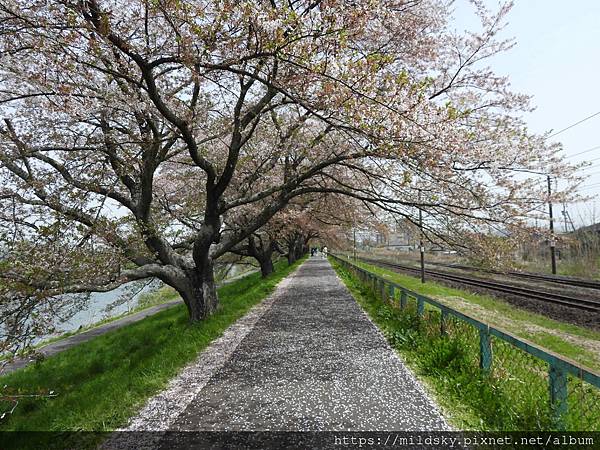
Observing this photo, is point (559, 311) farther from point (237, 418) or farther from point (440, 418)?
point (237, 418)

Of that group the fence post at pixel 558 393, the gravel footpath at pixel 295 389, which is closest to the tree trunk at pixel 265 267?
the gravel footpath at pixel 295 389

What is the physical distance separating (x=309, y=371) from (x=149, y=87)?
5566 millimetres

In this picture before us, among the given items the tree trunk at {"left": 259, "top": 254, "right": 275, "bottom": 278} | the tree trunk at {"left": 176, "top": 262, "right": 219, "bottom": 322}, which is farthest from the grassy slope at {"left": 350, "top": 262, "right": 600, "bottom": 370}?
the tree trunk at {"left": 259, "top": 254, "right": 275, "bottom": 278}

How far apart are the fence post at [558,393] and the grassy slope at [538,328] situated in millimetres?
5161

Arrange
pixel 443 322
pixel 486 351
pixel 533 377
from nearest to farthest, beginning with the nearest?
pixel 533 377
pixel 486 351
pixel 443 322

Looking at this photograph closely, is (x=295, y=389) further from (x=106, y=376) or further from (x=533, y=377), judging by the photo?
(x=106, y=376)

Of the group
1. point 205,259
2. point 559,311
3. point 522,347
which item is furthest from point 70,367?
point 559,311

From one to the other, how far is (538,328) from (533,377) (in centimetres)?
737

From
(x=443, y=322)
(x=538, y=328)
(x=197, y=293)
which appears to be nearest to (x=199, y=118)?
(x=197, y=293)

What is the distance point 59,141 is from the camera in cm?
790

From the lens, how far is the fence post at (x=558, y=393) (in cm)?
331

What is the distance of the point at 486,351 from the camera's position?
Answer: 15.6 feet

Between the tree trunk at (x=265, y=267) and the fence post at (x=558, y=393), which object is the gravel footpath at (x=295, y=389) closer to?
the fence post at (x=558, y=393)

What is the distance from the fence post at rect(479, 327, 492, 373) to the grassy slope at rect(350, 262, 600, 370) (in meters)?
4.25
